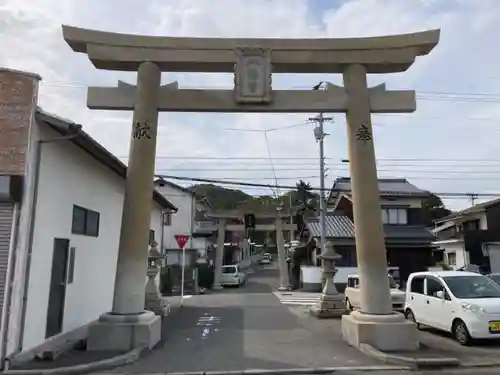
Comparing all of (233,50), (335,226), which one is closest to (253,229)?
(335,226)

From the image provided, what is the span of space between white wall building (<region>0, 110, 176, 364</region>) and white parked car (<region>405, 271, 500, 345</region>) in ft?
29.1

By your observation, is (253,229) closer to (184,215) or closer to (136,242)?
(184,215)

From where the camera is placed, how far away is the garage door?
750 centimetres

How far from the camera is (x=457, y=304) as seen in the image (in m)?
10.4

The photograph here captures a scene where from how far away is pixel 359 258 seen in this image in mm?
10016

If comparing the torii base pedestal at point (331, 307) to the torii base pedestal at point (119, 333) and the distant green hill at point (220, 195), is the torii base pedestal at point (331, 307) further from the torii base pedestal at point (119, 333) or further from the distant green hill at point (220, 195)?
the distant green hill at point (220, 195)

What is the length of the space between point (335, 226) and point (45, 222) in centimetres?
2571

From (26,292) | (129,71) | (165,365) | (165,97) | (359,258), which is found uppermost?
(129,71)

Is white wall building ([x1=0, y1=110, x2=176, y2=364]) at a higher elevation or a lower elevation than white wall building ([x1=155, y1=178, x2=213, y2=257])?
lower

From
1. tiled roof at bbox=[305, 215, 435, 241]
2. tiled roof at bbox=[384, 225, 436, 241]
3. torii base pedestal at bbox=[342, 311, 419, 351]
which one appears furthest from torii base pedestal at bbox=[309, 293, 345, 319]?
tiled roof at bbox=[384, 225, 436, 241]

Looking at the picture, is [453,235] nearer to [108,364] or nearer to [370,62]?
[370,62]

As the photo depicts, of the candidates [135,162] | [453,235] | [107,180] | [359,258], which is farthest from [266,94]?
[453,235]

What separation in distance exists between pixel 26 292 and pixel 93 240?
14.3 ft

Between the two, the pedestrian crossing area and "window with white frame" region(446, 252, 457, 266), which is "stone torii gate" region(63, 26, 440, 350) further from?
"window with white frame" region(446, 252, 457, 266)
